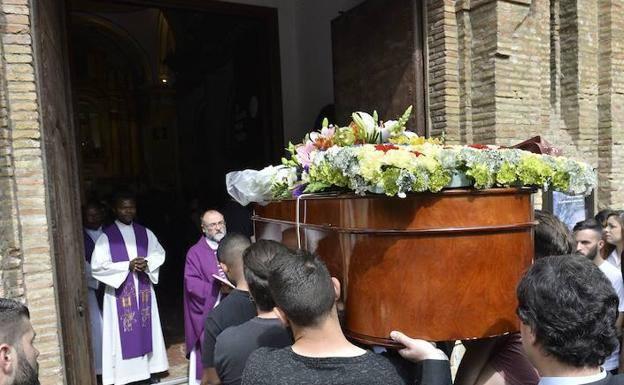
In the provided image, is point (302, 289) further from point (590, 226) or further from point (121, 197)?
point (121, 197)

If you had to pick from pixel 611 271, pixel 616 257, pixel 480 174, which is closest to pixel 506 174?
pixel 480 174

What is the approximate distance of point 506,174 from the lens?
6.18ft

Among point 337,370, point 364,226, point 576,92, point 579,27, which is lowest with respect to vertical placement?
point 337,370

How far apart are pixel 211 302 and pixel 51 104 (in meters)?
2.15

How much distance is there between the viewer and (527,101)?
5.56m

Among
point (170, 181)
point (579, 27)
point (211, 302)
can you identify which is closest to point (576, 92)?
point (579, 27)

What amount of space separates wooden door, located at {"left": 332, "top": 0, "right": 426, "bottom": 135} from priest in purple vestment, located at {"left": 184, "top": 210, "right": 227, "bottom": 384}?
2.40 metres

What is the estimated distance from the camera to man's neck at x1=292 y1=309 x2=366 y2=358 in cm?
173

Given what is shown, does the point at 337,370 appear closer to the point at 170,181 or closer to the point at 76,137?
the point at 76,137

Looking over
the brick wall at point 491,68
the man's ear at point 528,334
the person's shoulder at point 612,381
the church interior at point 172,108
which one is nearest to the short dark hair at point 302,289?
the man's ear at point 528,334

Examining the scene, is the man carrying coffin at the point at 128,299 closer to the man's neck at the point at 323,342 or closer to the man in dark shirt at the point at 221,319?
the man in dark shirt at the point at 221,319

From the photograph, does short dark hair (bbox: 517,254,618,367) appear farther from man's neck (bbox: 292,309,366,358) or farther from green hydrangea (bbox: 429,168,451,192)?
man's neck (bbox: 292,309,366,358)

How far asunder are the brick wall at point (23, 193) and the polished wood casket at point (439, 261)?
260cm

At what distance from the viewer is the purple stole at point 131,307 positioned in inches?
195
